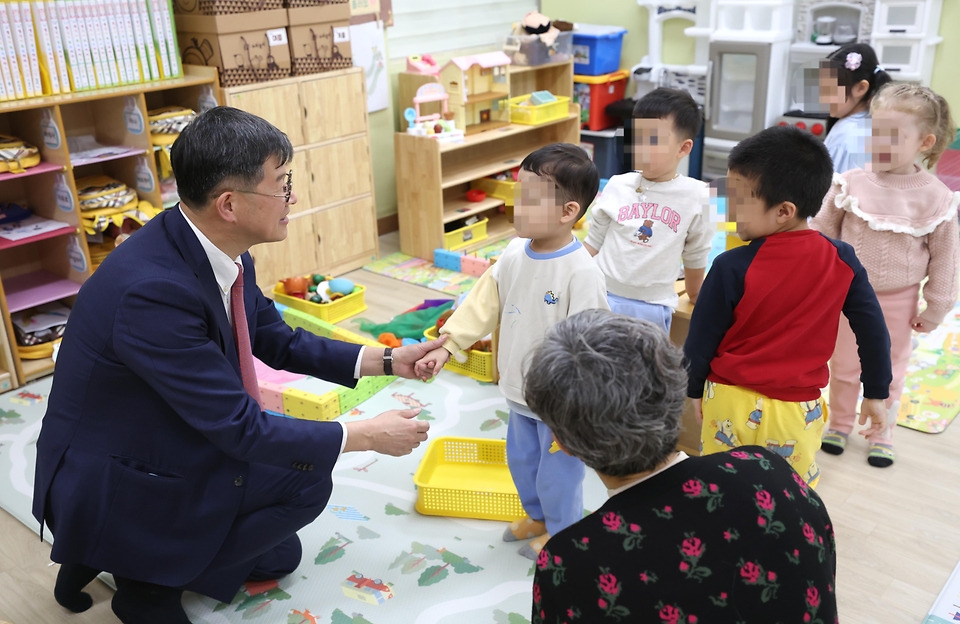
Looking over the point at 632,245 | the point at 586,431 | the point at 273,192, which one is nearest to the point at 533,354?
the point at 586,431

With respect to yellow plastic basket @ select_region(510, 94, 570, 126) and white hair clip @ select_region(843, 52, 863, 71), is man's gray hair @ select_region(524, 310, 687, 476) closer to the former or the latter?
white hair clip @ select_region(843, 52, 863, 71)

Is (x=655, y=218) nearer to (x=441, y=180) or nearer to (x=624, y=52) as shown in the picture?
(x=441, y=180)

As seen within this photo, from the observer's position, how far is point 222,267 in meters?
1.84

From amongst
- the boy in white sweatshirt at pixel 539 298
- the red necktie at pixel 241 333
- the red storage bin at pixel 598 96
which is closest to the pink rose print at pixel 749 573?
the boy in white sweatshirt at pixel 539 298

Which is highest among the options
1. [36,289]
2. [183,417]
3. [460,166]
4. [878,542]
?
[183,417]

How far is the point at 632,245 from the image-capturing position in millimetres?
2461

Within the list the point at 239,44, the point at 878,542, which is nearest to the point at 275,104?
the point at 239,44

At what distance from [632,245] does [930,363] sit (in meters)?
1.74

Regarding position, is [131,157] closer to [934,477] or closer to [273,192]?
[273,192]

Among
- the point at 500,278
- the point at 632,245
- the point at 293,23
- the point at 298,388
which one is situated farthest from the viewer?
the point at 293,23

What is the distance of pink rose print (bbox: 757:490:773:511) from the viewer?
1.14m

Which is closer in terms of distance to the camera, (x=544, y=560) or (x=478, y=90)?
(x=544, y=560)

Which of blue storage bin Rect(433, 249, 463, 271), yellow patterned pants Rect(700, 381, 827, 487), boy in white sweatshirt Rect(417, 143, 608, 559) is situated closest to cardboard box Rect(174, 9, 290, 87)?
blue storage bin Rect(433, 249, 463, 271)

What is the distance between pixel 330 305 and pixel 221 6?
145cm
